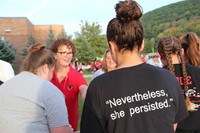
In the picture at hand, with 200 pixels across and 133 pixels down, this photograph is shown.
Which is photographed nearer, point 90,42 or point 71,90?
point 71,90

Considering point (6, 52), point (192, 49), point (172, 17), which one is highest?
point (172, 17)

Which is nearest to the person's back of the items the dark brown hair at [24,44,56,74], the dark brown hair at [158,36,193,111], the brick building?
the dark brown hair at [24,44,56,74]

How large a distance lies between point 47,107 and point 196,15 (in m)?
103

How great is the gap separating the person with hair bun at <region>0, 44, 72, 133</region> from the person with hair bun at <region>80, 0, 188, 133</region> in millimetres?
522

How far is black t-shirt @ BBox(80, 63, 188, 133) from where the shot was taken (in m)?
1.48

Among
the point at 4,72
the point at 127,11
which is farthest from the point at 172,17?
the point at 127,11

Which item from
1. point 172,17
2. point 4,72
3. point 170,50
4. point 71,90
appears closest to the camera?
point 170,50

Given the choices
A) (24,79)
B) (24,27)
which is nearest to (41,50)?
(24,79)

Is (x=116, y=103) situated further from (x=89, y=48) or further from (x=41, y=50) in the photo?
(x=89, y=48)

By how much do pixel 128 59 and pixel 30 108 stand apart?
876 millimetres

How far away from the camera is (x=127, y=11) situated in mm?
1555

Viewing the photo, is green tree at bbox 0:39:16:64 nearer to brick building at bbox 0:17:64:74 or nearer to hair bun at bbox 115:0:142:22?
brick building at bbox 0:17:64:74

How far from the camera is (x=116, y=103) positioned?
1.49 metres

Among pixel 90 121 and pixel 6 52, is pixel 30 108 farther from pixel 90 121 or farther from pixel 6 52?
pixel 6 52
